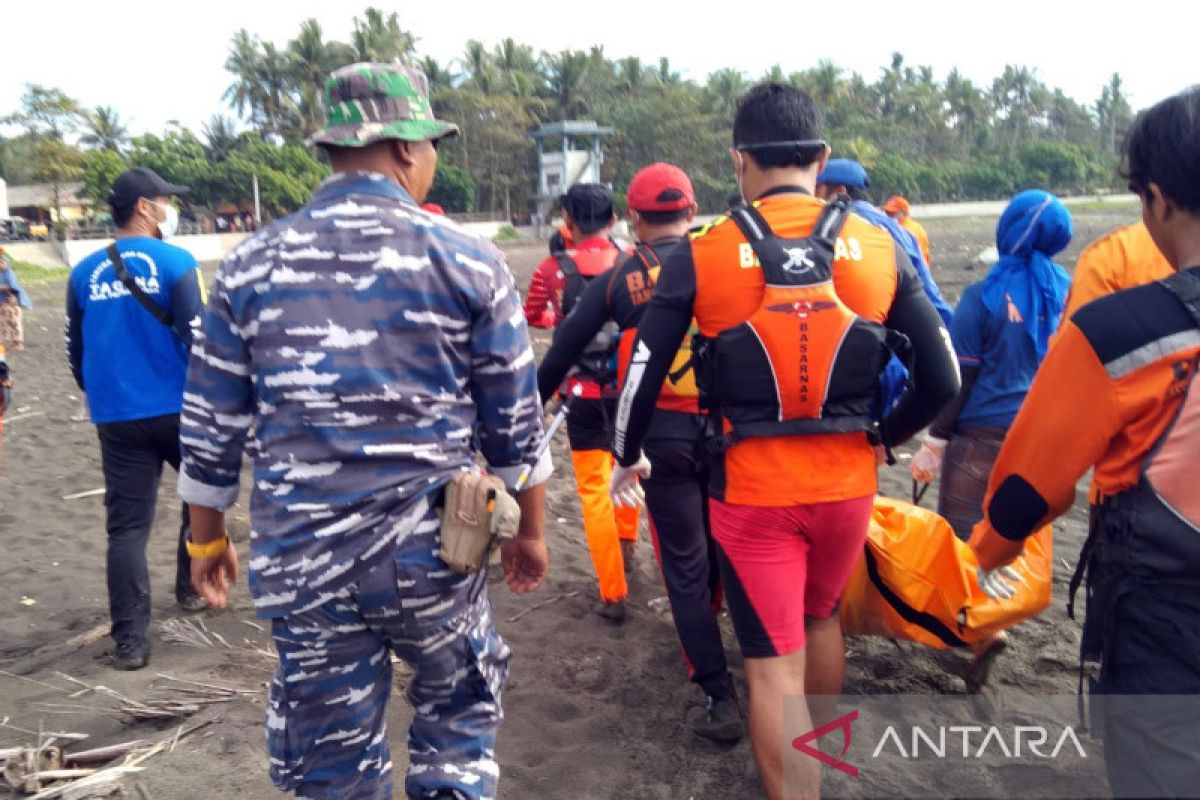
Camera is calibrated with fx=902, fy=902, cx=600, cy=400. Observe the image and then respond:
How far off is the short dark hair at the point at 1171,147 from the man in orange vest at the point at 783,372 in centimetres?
89

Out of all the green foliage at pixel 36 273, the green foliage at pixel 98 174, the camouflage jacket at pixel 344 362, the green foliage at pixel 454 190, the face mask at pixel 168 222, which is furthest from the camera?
the green foliage at pixel 454 190

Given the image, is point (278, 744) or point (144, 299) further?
point (144, 299)

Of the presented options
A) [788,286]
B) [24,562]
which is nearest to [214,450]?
[788,286]

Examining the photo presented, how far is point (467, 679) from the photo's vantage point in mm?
2355

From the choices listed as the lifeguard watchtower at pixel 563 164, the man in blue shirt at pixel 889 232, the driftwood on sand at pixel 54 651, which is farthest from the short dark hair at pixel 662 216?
the lifeguard watchtower at pixel 563 164

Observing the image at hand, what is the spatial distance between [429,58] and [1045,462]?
6411cm

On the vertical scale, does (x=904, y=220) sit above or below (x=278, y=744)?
above

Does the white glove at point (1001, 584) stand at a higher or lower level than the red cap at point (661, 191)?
lower

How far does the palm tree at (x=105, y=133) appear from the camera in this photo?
4706 centimetres

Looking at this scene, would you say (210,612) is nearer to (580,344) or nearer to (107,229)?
(580,344)

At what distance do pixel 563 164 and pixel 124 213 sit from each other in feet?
158

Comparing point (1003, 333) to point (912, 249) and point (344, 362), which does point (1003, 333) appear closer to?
point (912, 249)

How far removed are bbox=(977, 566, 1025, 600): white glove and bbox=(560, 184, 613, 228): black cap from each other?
108 inches

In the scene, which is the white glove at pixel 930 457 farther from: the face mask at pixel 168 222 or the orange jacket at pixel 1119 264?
the face mask at pixel 168 222
